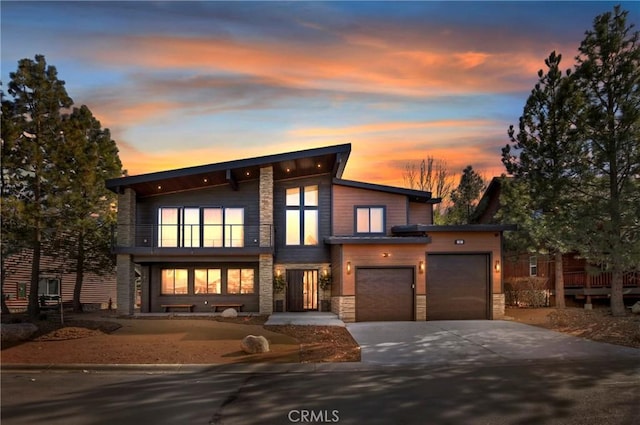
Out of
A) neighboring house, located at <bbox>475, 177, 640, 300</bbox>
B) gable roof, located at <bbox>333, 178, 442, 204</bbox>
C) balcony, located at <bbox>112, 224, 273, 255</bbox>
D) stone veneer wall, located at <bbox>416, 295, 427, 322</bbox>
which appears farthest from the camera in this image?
neighboring house, located at <bbox>475, 177, 640, 300</bbox>

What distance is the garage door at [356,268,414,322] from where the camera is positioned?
18750 mm

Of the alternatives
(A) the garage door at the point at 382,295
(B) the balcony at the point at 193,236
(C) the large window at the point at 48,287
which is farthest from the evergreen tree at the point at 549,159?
(C) the large window at the point at 48,287

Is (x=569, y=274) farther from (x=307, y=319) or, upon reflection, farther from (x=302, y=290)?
(x=307, y=319)

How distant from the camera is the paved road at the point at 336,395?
23.6ft

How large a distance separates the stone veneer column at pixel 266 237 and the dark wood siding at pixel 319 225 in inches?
35.2

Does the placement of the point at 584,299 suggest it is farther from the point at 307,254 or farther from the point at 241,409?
the point at 241,409

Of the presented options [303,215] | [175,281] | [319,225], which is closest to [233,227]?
[303,215]

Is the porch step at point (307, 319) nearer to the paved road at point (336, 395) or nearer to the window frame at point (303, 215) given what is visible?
the window frame at point (303, 215)

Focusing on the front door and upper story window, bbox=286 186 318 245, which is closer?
the front door

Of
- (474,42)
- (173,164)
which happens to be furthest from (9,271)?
(474,42)

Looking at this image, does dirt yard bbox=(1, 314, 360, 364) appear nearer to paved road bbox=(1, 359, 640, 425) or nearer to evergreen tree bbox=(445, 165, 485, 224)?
paved road bbox=(1, 359, 640, 425)

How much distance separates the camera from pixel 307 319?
708 inches

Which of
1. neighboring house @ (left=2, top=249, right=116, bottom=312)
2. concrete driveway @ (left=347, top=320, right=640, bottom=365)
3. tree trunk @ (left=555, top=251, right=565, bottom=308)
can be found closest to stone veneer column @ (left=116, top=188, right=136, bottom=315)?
neighboring house @ (left=2, top=249, right=116, bottom=312)

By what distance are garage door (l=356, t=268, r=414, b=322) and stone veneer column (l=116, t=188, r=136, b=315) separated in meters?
8.99
